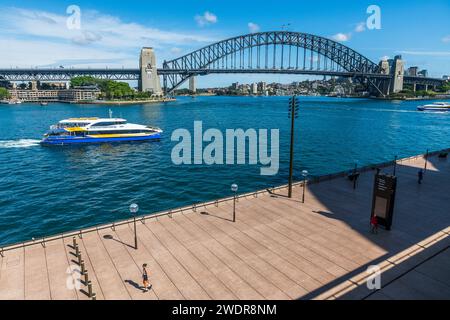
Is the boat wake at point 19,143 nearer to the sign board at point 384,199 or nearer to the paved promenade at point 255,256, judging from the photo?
the paved promenade at point 255,256

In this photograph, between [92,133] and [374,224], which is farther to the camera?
[92,133]

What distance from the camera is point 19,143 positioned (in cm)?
5731

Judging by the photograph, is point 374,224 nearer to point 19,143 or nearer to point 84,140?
point 84,140

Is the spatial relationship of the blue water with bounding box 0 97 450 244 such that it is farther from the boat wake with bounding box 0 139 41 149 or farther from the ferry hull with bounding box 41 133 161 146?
the ferry hull with bounding box 41 133 161 146

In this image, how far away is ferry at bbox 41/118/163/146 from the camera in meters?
56.8

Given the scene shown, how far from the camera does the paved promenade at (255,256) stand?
1117cm

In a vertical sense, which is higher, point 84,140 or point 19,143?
point 84,140

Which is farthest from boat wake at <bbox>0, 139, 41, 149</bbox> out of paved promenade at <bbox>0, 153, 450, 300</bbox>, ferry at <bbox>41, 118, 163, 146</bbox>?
paved promenade at <bbox>0, 153, 450, 300</bbox>

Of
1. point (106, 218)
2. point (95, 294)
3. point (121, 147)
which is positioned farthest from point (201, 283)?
point (121, 147)

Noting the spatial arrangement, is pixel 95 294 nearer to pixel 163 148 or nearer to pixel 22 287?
pixel 22 287

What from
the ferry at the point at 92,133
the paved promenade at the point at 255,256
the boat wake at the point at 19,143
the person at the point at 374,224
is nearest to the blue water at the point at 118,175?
the boat wake at the point at 19,143

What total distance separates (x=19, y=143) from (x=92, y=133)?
44.6 feet

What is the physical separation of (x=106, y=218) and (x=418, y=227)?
2233 centimetres

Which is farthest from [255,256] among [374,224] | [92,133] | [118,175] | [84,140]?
[92,133]
